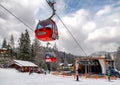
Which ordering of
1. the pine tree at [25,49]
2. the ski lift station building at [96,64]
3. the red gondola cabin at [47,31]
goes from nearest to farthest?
the red gondola cabin at [47,31]
the ski lift station building at [96,64]
the pine tree at [25,49]

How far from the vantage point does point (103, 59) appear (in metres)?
40.2

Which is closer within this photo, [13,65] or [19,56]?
[13,65]

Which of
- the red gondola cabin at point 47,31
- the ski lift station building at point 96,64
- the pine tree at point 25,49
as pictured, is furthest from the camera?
the pine tree at point 25,49

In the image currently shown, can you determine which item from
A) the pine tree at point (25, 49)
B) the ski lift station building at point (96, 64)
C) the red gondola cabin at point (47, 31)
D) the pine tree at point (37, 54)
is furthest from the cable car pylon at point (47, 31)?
the pine tree at point (37, 54)

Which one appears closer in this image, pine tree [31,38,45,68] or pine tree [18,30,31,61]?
pine tree [18,30,31,61]

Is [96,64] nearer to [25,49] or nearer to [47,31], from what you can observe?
[47,31]

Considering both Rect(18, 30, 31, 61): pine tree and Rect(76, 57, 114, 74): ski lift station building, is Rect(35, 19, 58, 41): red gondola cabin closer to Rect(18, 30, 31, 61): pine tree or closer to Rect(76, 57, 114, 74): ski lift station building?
Rect(76, 57, 114, 74): ski lift station building

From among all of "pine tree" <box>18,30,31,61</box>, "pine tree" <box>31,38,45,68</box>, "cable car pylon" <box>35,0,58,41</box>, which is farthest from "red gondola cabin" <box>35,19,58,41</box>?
"pine tree" <box>31,38,45,68</box>

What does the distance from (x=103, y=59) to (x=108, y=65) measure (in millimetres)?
2046

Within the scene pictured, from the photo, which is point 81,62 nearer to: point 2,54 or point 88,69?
point 88,69

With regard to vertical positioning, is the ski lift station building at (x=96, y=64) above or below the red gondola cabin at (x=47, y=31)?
below

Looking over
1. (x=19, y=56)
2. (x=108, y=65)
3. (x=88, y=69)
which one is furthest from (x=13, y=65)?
→ (x=108, y=65)

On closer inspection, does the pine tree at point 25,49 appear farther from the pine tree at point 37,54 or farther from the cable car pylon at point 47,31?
the cable car pylon at point 47,31

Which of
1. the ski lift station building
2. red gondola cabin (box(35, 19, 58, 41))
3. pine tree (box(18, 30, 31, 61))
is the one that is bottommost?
the ski lift station building
